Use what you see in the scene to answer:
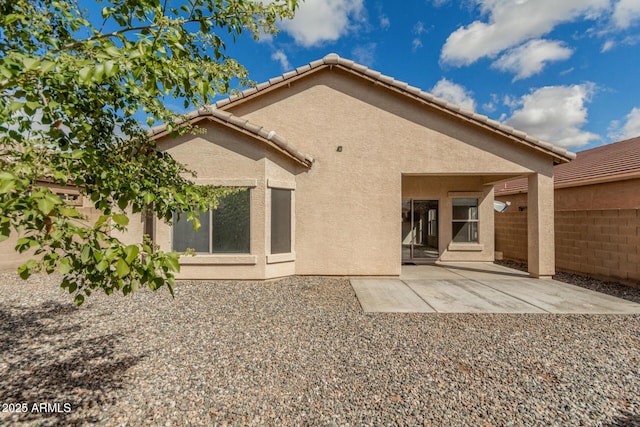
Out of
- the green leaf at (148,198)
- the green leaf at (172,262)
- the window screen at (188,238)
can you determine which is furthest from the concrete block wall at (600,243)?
the window screen at (188,238)

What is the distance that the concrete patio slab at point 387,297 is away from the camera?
6703 millimetres

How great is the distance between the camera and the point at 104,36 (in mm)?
2531

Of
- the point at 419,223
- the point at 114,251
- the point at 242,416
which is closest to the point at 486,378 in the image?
the point at 242,416

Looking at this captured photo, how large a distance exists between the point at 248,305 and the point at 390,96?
8.11 meters

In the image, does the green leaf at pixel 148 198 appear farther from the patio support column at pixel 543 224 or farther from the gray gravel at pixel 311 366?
the patio support column at pixel 543 224

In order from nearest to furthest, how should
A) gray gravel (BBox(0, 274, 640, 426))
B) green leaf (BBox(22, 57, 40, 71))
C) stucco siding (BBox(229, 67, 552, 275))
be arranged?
green leaf (BBox(22, 57, 40, 71)) → gray gravel (BBox(0, 274, 640, 426)) → stucco siding (BBox(229, 67, 552, 275))

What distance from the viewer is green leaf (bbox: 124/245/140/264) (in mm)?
1764

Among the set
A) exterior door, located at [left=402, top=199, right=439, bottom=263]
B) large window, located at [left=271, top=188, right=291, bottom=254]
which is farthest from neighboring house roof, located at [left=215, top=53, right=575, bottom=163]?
exterior door, located at [left=402, top=199, right=439, bottom=263]

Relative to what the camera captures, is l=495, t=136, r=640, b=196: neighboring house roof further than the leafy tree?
Yes

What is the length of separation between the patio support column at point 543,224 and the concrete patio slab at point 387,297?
15.9 ft

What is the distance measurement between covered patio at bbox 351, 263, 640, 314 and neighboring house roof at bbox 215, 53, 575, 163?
4377 millimetres

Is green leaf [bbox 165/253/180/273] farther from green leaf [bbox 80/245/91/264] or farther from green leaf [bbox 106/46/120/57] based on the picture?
green leaf [bbox 106/46/120/57]

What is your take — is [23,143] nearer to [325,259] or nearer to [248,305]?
[248,305]

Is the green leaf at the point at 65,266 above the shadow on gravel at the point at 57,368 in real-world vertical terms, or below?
above
